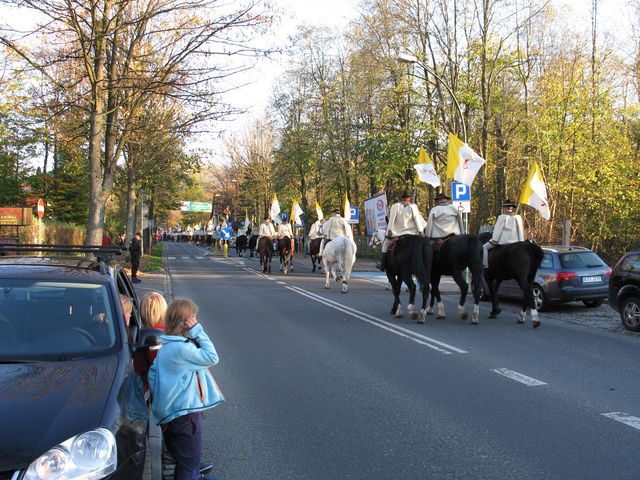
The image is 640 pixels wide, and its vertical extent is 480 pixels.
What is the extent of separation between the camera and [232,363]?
8180mm

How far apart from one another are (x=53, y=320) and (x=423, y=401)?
141 inches

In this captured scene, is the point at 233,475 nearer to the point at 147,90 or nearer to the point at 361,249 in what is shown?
the point at 147,90

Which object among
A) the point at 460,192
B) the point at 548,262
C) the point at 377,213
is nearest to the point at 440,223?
the point at 548,262

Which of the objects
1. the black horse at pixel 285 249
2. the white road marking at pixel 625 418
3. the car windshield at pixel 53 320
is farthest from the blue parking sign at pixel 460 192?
the car windshield at pixel 53 320

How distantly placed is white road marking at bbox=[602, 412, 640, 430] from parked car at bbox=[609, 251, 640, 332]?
19.0 feet

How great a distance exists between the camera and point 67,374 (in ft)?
12.2

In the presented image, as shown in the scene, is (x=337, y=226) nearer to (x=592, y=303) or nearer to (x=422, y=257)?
(x=592, y=303)

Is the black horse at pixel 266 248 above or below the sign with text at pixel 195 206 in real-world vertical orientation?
below

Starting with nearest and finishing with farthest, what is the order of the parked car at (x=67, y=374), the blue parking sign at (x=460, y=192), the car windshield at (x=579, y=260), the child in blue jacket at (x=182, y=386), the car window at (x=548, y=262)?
the parked car at (x=67, y=374) → the child in blue jacket at (x=182, y=386) → the car windshield at (x=579, y=260) → the car window at (x=548, y=262) → the blue parking sign at (x=460, y=192)

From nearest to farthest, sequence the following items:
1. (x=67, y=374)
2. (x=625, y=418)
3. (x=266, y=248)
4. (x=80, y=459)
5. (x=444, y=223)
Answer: (x=80, y=459) → (x=67, y=374) → (x=625, y=418) → (x=444, y=223) → (x=266, y=248)

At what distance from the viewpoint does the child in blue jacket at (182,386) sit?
Result: 3785mm

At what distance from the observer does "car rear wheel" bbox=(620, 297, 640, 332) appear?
10.9m

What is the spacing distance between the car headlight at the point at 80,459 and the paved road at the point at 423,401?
1.56 metres

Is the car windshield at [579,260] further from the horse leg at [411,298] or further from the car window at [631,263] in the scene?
the horse leg at [411,298]
